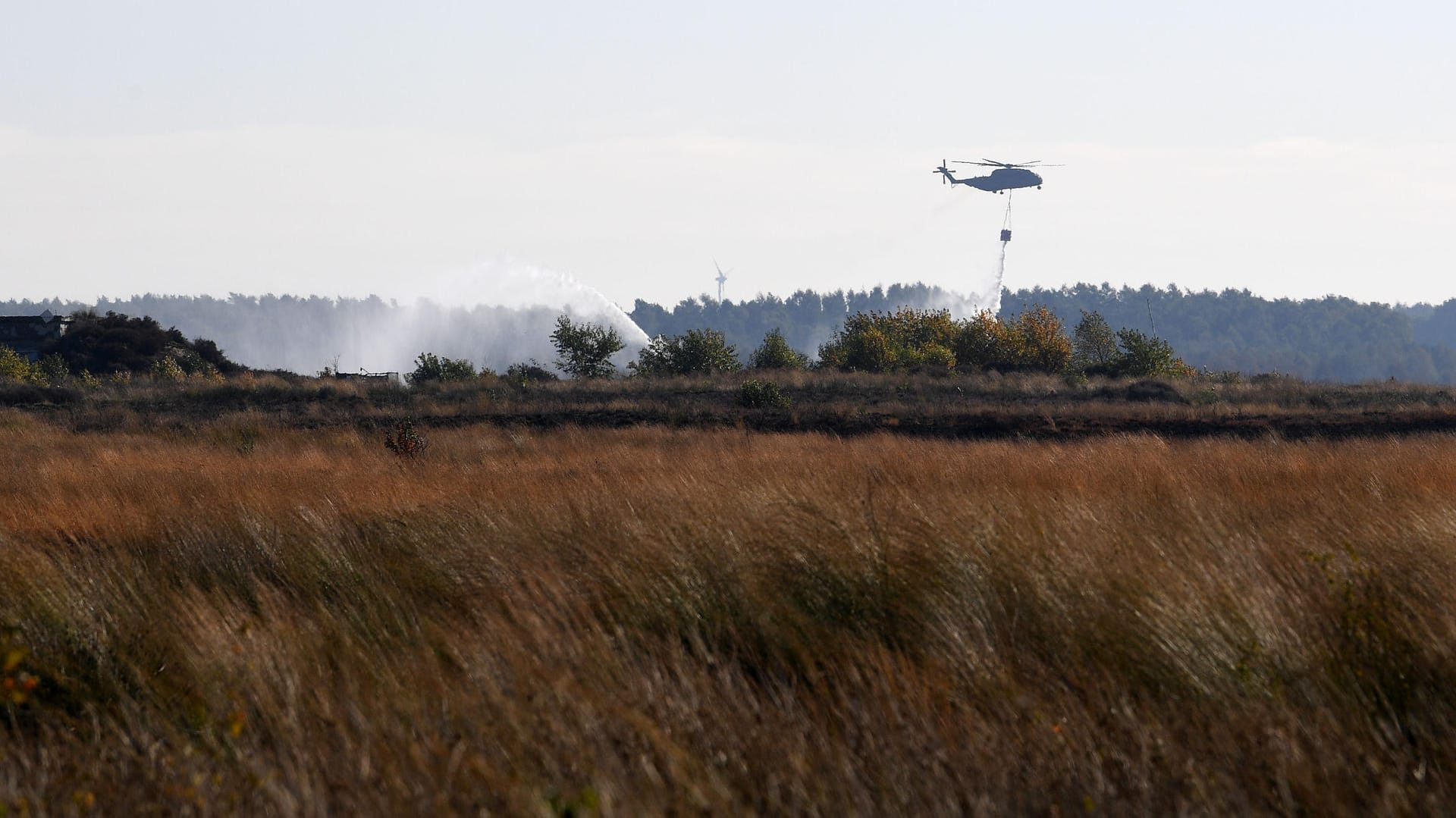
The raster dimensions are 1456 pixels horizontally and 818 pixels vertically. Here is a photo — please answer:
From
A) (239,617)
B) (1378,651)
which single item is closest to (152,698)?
(239,617)

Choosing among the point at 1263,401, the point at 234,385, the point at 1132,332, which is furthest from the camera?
the point at 1132,332

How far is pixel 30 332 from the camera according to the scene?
210 ft

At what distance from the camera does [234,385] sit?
43.4 meters

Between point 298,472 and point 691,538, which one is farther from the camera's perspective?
point 298,472

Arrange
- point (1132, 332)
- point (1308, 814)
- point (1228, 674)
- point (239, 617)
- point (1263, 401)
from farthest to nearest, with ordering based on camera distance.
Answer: point (1132, 332) → point (1263, 401) → point (239, 617) → point (1228, 674) → point (1308, 814)

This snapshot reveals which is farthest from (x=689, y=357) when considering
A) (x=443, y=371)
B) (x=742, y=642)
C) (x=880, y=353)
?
(x=742, y=642)

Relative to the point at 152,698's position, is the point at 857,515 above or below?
above

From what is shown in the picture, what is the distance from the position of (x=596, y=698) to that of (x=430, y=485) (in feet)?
23.6

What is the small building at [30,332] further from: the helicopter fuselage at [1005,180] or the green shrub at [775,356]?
the helicopter fuselage at [1005,180]

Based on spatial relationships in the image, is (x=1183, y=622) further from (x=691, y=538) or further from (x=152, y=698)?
(x=152, y=698)

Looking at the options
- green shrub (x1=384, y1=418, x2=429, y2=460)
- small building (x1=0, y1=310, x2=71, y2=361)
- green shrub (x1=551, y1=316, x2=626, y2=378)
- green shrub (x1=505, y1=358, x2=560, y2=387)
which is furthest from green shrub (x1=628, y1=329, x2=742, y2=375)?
green shrub (x1=384, y1=418, x2=429, y2=460)

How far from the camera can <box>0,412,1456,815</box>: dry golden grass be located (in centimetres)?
423

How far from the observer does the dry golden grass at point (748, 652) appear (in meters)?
4.23

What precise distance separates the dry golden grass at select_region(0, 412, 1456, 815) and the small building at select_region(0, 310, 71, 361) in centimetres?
6046
